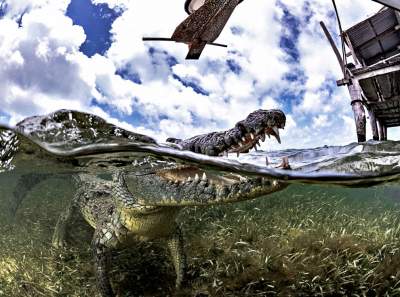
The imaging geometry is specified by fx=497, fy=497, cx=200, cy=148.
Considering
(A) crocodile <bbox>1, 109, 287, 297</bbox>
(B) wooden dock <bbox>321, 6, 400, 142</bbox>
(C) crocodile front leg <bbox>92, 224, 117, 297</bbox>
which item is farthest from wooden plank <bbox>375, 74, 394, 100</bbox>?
(C) crocodile front leg <bbox>92, 224, 117, 297</bbox>

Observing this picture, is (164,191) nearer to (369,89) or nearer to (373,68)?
(373,68)

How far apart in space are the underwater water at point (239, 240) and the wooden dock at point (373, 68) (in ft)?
5.99

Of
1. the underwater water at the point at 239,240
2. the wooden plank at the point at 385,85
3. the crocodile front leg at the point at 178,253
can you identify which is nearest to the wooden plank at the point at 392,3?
the underwater water at the point at 239,240

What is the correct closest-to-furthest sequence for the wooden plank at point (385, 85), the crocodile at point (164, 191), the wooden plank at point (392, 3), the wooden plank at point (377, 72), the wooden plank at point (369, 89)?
the crocodile at point (164, 191) → the wooden plank at point (392, 3) → the wooden plank at point (377, 72) → the wooden plank at point (385, 85) → the wooden plank at point (369, 89)

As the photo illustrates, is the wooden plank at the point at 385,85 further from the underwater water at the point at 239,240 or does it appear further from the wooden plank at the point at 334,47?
the underwater water at the point at 239,240

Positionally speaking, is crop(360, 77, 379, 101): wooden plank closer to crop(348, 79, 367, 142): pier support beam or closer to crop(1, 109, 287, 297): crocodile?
crop(348, 79, 367, 142): pier support beam

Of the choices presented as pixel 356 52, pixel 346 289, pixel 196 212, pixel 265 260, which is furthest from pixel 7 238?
pixel 356 52

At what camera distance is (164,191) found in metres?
4.03

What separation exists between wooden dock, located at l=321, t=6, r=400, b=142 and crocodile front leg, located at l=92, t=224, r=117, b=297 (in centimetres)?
379

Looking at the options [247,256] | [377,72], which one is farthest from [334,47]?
[247,256]

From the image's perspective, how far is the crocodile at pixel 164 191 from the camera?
130 inches

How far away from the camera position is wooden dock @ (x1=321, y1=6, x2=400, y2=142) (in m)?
6.88

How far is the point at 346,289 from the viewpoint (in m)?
4.06

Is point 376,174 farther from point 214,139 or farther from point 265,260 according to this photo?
point 214,139
